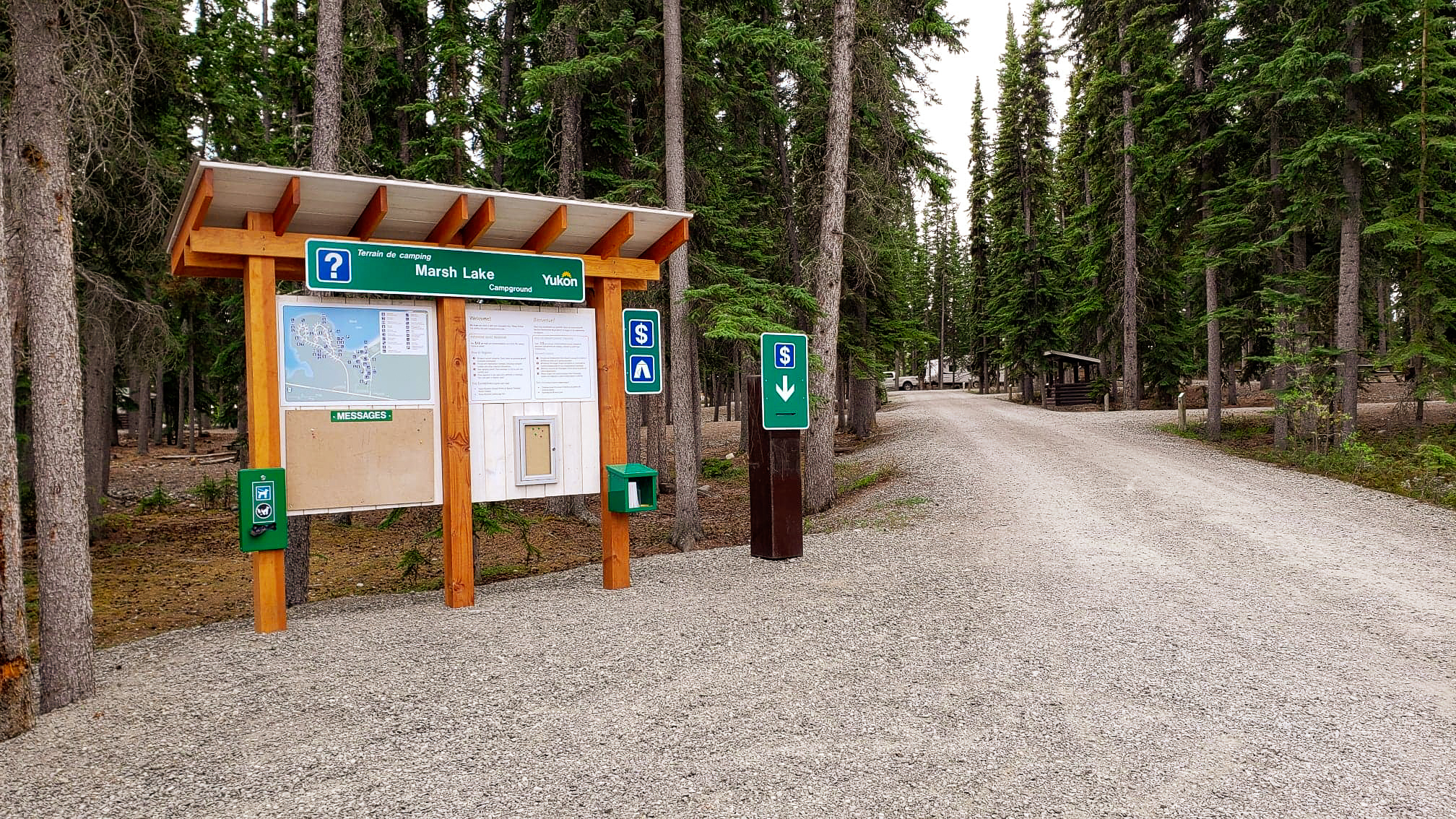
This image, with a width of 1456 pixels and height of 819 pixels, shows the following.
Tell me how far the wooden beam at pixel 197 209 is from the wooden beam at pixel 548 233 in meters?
2.57

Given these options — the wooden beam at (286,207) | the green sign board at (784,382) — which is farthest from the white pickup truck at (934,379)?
the wooden beam at (286,207)

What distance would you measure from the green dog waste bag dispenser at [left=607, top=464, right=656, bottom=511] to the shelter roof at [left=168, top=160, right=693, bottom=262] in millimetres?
2250

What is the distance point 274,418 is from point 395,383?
37.5 inches

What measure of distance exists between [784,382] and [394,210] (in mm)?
4509

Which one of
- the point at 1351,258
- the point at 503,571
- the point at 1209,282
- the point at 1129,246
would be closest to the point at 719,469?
the point at 503,571

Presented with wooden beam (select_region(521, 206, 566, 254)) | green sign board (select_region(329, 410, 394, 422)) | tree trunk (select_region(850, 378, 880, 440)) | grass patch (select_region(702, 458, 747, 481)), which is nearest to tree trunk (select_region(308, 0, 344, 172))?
wooden beam (select_region(521, 206, 566, 254))

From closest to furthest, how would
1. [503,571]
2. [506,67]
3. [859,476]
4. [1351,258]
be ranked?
[503,571], [1351,258], [859,476], [506,67]

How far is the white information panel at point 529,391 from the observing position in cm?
706

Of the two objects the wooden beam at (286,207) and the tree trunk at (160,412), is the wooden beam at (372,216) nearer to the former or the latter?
the wooden beam at (286,207)

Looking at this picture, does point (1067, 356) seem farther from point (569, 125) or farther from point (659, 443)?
point (569, 125)

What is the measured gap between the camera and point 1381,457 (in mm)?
13586

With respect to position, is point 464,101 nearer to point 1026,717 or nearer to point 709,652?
point 709,652

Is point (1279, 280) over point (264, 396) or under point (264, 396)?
over

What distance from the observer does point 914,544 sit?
9336 mm
